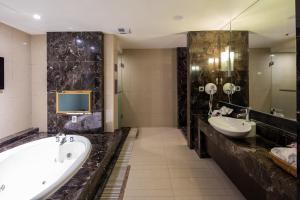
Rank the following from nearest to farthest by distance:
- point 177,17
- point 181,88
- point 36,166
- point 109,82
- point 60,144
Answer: point 36,166 → point 177,17 → point 60,144 → point 109,82 → point 181,88

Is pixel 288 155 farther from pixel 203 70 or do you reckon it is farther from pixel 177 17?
pixel 203 70

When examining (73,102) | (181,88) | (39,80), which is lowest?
(73,102)

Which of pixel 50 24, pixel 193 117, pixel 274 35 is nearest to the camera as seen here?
pixel 274 35

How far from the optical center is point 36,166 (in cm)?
305

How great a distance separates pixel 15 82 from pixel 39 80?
0.48 metres

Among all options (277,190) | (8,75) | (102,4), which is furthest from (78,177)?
(8,75)

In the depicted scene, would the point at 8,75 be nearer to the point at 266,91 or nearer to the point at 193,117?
the point at 193,117

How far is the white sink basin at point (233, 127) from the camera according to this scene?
7.16 ft

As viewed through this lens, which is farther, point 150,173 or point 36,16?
point 36,16

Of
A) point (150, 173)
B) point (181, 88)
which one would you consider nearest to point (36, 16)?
point (150, 173)

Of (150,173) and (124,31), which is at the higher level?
(124,31)

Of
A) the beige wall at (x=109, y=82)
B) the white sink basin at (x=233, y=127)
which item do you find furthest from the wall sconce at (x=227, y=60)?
the beige wall at (x=109, y=82)

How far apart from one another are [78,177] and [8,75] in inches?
108

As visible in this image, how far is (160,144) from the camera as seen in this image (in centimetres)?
434
